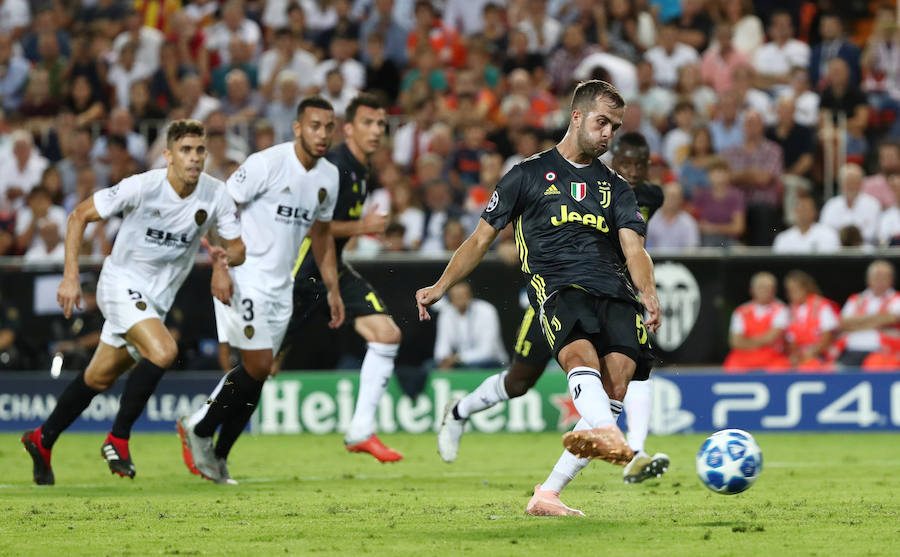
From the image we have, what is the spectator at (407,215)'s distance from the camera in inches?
617

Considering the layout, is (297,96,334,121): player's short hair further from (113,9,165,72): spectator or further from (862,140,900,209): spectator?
(113,9,165,72): spectator

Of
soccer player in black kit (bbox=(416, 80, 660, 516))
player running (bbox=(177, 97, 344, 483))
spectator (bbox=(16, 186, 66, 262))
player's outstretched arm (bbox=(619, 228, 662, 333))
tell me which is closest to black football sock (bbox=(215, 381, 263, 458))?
player running (bbox=(177, 97, 344, 483))

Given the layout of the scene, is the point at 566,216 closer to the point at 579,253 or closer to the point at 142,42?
the point at 579,253

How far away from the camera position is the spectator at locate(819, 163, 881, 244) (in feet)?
50.7

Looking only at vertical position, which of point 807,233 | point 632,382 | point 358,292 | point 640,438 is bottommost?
point 640,438

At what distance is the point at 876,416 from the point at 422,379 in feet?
14.8

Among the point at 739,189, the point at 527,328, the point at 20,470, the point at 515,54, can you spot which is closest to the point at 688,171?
the point at 739,189

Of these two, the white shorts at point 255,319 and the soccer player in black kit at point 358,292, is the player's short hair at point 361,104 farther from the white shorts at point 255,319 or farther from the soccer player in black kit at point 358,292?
the white shorts at point 255,319

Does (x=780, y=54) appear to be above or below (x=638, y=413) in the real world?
above

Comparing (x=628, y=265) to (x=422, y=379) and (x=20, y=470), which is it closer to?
(x=20, y=470)

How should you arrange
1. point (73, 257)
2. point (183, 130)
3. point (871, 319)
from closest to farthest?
1. point (73, 257)
2. point (183, 130)
3. point (871, 319)

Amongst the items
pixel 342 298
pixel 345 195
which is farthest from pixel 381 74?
pixel 342 298

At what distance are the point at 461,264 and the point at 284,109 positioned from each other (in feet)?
36.2

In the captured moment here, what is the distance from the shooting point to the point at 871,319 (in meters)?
14.3
